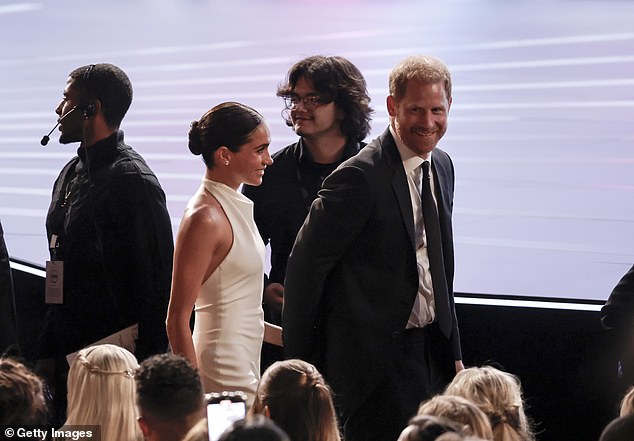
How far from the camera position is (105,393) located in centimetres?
297

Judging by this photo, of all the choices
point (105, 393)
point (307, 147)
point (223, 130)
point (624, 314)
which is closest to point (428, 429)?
point (105, 393)

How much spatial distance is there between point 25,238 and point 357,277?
3015 millimetres

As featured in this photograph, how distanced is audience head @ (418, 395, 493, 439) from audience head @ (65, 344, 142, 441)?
2.49 feet

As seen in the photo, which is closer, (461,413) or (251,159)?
(461,413)

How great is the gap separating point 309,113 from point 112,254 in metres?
0.78

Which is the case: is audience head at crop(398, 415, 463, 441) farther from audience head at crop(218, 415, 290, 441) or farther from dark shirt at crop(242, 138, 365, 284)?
dark shirt at crop(242, 138, 365, 284)

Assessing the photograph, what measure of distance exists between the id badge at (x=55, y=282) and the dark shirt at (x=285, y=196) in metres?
0.66

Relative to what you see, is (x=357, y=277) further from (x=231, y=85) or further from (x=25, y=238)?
(x=25, y=238)

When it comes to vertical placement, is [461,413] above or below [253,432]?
below

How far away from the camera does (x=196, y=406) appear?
103 inches

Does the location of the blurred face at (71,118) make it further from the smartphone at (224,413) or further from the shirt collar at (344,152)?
the smartphone at (224,413)

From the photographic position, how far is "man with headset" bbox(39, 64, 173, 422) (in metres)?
3.79

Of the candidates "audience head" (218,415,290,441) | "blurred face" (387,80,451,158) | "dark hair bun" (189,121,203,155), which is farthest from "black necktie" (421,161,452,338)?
"audience head" (218,415,290,441)

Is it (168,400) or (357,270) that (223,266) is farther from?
(168,400)
